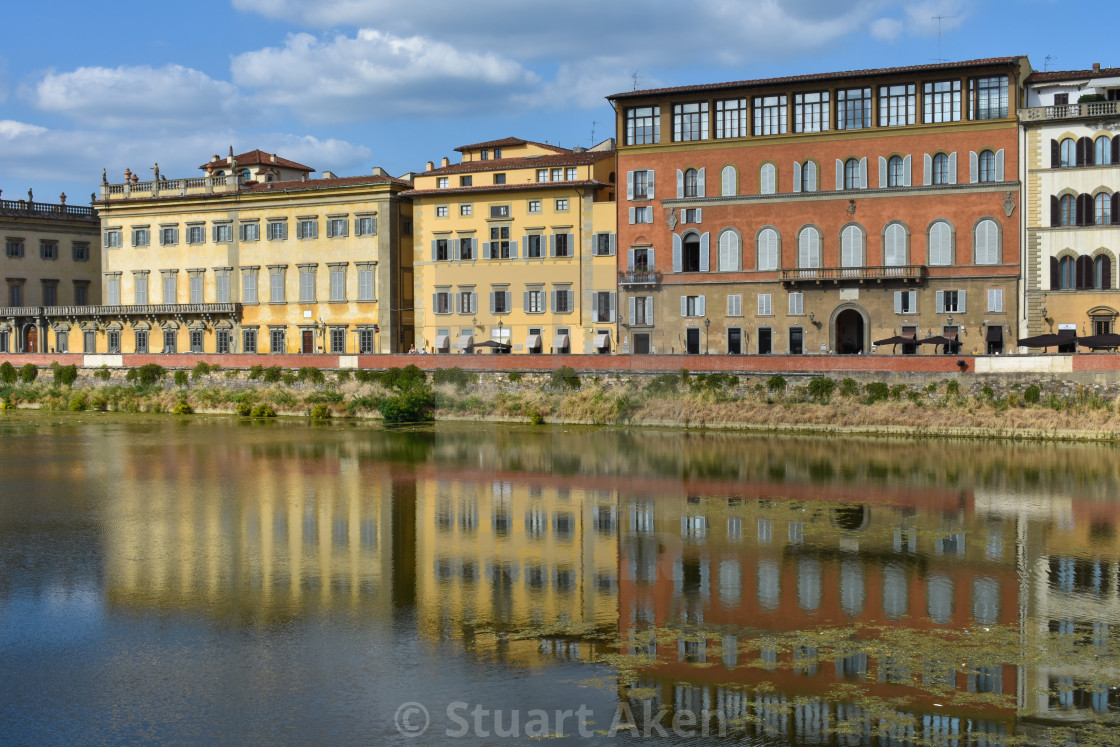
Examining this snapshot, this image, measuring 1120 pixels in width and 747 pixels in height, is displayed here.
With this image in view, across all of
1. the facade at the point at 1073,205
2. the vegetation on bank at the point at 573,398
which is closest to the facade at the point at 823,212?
the facade at the point at 1073,205


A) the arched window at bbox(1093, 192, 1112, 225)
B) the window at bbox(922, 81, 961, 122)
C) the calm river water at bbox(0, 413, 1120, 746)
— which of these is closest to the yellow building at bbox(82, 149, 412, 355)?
the window at bbox(922, 81, 961, 122)

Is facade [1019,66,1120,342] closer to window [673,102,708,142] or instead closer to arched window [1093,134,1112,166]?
arched window [1093,134,1112,166]

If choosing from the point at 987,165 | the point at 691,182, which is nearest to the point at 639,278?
the point at 691,182

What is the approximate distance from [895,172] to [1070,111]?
7491mm

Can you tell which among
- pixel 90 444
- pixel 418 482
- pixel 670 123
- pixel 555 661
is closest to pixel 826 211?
pixel 670 123

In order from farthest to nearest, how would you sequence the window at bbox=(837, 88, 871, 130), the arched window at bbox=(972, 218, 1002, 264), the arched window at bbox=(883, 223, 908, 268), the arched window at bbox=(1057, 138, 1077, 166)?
the window at bbox=(837, 88, 871, 130), the arched window at bbox=(883, 223, 908, 268), the arched window at bbox=(972, 218, 1002, 264), the arched window at bbox=(1057, 138, 1077, 166)

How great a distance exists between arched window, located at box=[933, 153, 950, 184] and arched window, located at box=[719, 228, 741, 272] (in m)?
9.30

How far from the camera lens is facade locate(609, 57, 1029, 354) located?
51.1 metres

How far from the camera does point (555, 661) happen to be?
1653cm

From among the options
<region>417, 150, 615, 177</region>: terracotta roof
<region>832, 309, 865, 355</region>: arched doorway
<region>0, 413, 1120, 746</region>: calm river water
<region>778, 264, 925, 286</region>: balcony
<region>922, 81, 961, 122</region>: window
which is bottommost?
<region>0, 413, 1120, 746</region>: calm river water

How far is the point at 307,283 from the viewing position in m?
64.8

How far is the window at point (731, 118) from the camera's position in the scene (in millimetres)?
54969

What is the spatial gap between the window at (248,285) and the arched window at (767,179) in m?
29.1

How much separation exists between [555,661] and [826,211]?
4109 cm
